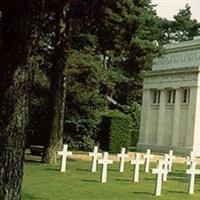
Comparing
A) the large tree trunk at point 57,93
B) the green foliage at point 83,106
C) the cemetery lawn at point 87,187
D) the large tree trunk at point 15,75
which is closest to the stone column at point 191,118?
the green foliage at point 83,106

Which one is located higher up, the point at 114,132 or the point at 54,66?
the point at 54,66

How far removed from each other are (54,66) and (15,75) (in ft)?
53.2

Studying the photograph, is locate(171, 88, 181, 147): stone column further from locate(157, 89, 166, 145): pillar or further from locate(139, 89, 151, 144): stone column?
locate(139, 89, 151, 144): stone column

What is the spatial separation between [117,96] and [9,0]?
59659 millimetres

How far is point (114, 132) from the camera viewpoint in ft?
126

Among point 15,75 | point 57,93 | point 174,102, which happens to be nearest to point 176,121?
point 174,102

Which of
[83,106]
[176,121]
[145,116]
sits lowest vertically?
[83,106]

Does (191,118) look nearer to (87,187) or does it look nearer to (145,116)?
(145,116)

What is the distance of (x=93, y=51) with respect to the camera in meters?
33.2

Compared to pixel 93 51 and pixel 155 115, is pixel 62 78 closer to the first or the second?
pixel 93 51

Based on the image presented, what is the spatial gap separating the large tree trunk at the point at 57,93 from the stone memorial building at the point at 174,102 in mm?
24185

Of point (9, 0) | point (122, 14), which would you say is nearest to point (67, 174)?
point (122, 14)

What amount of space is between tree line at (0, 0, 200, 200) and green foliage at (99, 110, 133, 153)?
1.62 meters

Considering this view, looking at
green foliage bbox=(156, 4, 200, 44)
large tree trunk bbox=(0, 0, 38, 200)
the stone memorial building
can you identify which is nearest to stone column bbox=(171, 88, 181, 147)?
the stone memorial building
